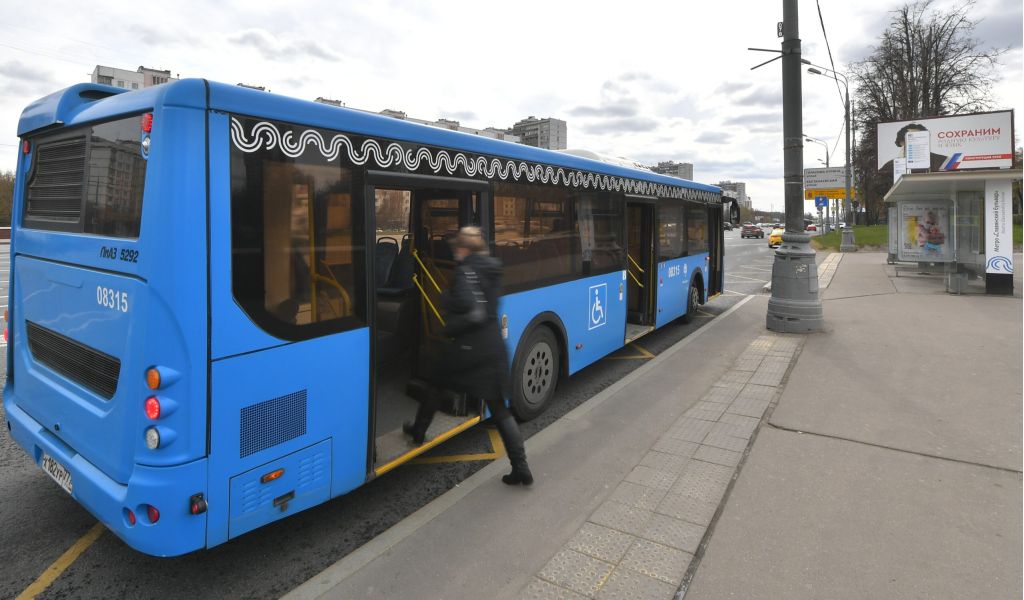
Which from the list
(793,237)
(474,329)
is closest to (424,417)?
(474,329)

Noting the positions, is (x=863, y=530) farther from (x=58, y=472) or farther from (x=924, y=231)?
(x=924, y=231)

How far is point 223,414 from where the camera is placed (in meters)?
2.81

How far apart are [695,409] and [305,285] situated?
4064mm

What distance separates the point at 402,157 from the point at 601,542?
108 inches

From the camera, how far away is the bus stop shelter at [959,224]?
12422 millimetres

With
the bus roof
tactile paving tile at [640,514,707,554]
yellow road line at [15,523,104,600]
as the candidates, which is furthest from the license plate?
tactile paving tile at [640,514,707,554]

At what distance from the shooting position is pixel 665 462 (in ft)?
14.5

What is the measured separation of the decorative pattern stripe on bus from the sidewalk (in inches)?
91.1

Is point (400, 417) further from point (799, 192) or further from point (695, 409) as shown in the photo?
point (799, 192)

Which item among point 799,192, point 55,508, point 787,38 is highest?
point 787,38

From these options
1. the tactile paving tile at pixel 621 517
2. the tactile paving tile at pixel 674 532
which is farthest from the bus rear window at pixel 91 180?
the tactile paving tile at pixel 674 532

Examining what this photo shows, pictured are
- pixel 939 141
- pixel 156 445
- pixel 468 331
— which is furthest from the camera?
pixel 939 141

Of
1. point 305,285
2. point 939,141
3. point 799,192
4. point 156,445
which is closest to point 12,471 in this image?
point 156,445

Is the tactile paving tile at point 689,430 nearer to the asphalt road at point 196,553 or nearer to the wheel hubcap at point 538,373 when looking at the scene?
the wheel hubcap at point 538,373
